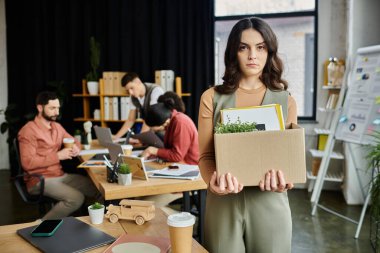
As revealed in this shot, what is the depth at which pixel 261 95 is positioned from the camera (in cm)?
148

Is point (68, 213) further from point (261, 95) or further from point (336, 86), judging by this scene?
point (336, 86)

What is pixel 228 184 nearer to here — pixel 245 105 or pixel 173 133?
pixel 245 105

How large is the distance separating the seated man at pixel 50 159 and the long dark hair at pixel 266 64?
7.18ft

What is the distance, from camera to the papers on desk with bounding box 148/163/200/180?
2502 mm

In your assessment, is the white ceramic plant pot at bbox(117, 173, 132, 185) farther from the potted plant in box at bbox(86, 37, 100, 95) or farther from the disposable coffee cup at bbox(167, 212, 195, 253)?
the potted plant in box at bbox(86, 37, 100, 95)

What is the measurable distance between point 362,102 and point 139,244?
9.84 ft

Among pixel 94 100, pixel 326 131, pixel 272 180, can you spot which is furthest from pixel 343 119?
pixel 94 100

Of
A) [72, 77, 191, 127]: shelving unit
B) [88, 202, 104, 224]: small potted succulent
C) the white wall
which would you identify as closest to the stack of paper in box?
[88, 202, 104, 224]: small potted succulent

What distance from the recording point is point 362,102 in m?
3.71

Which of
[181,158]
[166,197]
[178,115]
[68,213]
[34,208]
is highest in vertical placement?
[178,115]

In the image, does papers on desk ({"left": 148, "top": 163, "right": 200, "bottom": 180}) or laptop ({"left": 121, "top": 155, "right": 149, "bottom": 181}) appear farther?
papers on desk ({"left": 148, "top": 163, "right": 200, "bottom": 180})

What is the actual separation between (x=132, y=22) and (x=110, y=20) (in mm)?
329

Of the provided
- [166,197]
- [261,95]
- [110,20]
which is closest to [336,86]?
[166,197]

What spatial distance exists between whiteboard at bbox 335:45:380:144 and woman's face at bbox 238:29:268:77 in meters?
2.30
